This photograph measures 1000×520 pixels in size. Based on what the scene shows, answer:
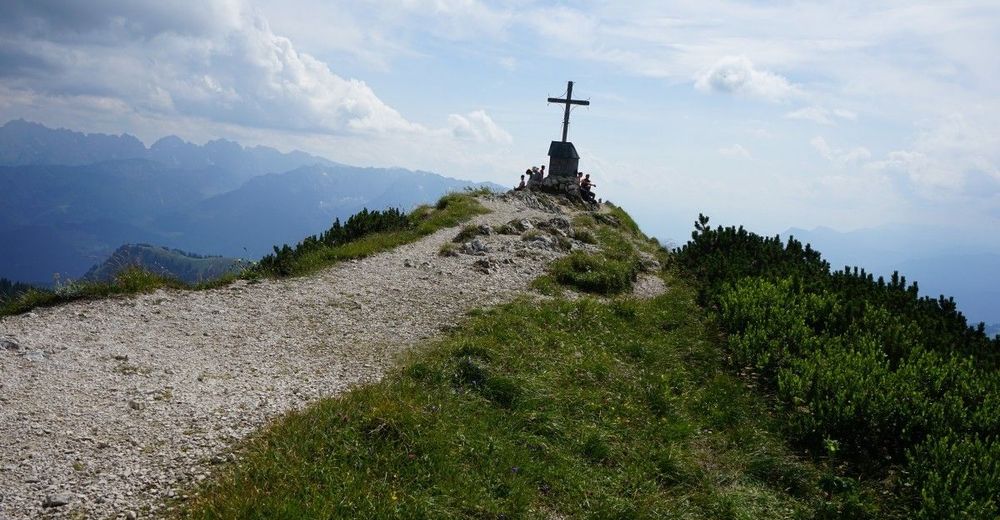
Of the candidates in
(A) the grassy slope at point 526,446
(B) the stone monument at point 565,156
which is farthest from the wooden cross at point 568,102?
(A) the grassy slope at point 526,446

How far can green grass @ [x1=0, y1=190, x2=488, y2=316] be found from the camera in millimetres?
12641

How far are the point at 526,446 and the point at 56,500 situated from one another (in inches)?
229

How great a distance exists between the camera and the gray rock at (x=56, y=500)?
19.5 feet

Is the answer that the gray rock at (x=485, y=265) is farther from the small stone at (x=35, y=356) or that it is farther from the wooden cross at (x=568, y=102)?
the wooden cross at (x=568, y=102)

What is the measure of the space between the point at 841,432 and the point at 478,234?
57.5 ft

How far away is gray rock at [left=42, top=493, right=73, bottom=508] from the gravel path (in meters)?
0.01

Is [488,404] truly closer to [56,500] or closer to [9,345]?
[56,500]

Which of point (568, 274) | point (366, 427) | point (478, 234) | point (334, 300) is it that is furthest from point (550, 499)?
point (478, 234)

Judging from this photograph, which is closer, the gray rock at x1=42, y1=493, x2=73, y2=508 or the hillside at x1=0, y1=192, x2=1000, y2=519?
the gray rock at x1=42, y1=493, x2=73, y2=508

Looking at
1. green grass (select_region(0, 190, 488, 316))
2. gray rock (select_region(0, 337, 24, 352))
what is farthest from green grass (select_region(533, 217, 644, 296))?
gray rock (select_region(0, 337, 24, 352))

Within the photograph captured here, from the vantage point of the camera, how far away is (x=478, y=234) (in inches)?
1000

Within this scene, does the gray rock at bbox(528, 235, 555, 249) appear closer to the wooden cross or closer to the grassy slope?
the grassy slope

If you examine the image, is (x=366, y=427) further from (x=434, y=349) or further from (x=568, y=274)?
(x=568, y=274)

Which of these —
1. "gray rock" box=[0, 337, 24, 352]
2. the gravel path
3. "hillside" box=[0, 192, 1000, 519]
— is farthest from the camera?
"gray rock" box=[0, 337, 24, 352]
